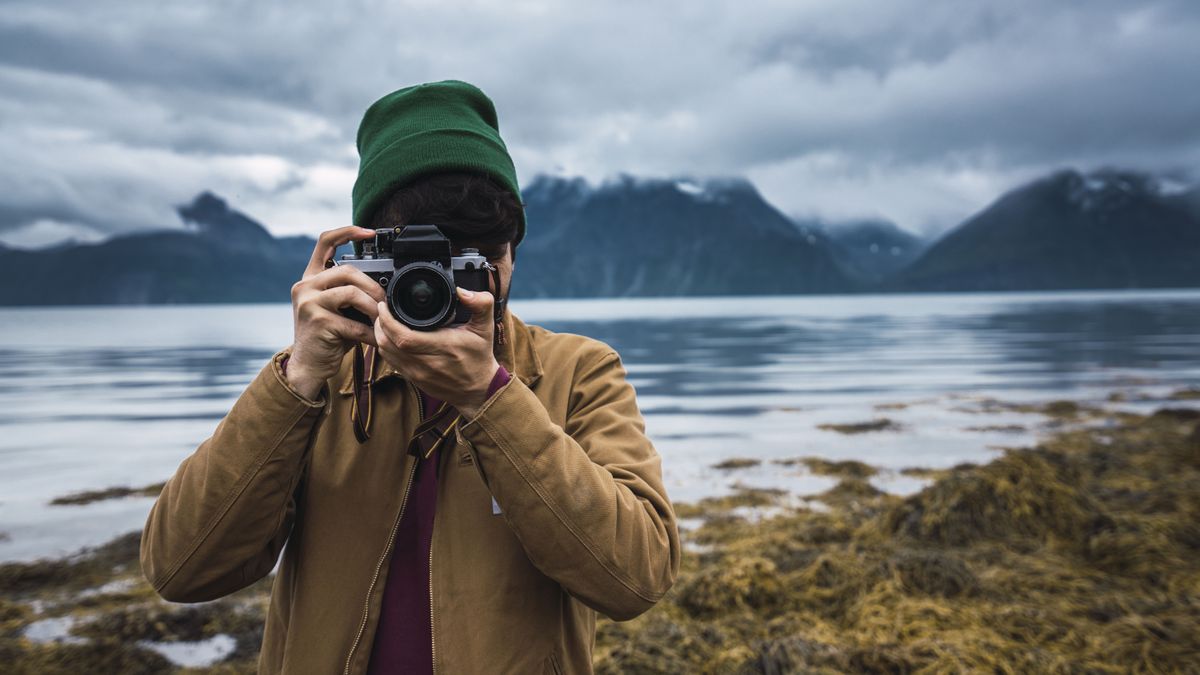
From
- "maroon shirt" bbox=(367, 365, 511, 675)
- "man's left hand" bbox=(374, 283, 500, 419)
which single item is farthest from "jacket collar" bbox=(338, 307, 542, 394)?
"man's left hand" bbox=(374, 283, 500, 419)

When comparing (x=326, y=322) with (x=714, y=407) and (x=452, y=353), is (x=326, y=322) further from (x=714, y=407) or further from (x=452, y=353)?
(x=714, y=407)

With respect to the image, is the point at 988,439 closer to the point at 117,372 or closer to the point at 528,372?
the point at 528,372

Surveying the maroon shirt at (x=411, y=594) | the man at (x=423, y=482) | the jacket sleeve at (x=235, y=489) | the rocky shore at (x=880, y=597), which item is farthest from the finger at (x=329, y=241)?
the rocky shore at (x=880, y=597)

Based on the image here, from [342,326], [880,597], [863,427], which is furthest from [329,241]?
[863,427]

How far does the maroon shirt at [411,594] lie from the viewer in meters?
1.65

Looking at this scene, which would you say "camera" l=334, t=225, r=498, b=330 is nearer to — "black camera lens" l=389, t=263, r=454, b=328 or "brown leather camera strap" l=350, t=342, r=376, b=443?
"black camera lens" l=389, t=263, r=454, b=328

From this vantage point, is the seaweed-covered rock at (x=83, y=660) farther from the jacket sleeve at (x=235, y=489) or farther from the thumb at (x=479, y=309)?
the thumb at (x=479, y=309)

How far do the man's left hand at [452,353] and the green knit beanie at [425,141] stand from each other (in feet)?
1.20

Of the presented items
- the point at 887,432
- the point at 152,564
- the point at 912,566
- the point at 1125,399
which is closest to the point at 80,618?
the point at 152,564

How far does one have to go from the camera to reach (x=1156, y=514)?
6.12m

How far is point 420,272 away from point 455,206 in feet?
0.81

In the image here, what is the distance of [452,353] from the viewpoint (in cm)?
147

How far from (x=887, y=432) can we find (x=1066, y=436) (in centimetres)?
283

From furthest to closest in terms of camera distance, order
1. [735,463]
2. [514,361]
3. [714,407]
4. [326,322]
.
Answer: [714,407] → [735,463] → [514,361] → [326,322]
